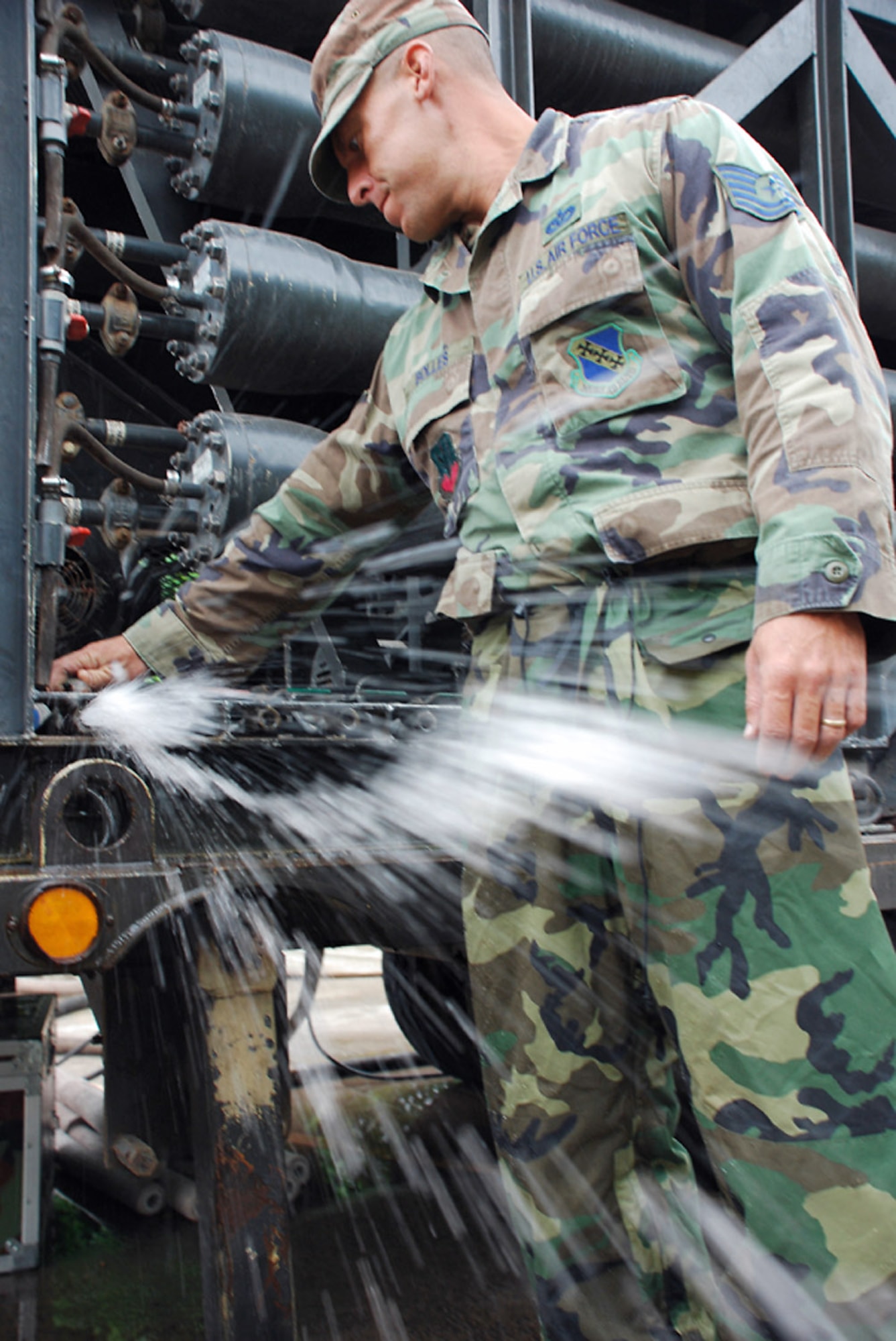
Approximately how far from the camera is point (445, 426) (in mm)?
1674

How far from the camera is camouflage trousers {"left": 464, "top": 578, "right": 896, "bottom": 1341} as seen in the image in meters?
1.25

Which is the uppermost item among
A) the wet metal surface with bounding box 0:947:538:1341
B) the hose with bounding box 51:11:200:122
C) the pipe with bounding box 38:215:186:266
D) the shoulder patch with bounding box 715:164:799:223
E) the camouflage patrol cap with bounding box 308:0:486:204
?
the hose with bounding box 51:11:200:122

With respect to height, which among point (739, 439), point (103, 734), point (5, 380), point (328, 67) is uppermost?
point (328, 67)

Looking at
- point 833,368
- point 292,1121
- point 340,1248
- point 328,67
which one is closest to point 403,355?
point 328,67

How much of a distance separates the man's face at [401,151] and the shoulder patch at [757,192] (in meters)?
0.45

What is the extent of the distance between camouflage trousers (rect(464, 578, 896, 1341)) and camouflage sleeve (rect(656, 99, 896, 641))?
163 millimetres

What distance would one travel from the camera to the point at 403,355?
5.90 ft

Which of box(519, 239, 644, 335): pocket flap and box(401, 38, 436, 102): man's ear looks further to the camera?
box(401, 38, 436, 102): man's ear

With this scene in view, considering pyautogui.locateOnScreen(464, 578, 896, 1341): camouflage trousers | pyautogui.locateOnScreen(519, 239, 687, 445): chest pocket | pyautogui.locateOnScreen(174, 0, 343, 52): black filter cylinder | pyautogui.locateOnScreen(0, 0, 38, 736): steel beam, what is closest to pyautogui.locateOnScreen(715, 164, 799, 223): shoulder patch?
pyautogui.locateOnScreen(519, 239, 687, 445): chest pocket

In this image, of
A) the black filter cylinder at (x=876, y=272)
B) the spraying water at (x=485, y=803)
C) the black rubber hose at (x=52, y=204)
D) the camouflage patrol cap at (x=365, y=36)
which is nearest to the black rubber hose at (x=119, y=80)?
the black rubber hose at (x=52, y=204)

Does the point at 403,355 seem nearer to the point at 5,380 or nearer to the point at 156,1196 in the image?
the point at 5,380

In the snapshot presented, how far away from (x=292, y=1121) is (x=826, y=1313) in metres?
2.60

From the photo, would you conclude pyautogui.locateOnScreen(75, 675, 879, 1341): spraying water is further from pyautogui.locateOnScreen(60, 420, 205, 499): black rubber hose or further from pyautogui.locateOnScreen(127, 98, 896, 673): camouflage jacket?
pyautogui.locateOnScreen(60, 420, 205, 499): black rubber hose

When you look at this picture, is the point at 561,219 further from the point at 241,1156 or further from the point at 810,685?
the point at 241,1156
